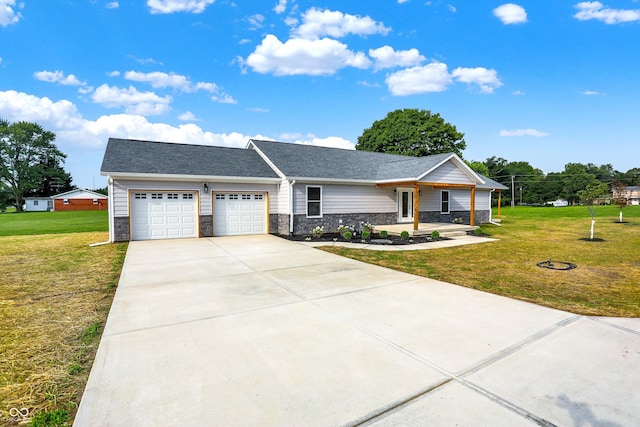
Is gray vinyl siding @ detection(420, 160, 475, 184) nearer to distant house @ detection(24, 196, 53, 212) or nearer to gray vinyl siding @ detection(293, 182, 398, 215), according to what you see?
gray vinyl siding @ detection(293, 182, 398, 215)

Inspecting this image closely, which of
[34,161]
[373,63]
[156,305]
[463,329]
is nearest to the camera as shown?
[463,329]

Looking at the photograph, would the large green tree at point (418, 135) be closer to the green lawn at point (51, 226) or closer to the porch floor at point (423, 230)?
the porch floor at point (423, 230)

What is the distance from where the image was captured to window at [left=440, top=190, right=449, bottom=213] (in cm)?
1941

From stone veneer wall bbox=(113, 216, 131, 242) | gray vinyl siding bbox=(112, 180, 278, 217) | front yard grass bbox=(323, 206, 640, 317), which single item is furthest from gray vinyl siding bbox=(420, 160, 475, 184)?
stone veneer wall bbox=(113, 216, 131, 242)

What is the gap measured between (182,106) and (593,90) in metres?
28.0

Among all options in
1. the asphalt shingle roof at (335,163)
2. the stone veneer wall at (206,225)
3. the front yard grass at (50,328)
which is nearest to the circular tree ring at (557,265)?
the asphalt shingle roof at (335,163)

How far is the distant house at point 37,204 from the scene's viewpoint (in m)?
50.8

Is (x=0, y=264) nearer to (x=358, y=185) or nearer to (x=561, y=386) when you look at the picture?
(x=561, y=386)

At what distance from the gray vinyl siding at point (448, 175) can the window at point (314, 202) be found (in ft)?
16.2

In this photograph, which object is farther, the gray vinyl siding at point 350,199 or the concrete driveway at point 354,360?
the gray vinyl siding at point 350,199

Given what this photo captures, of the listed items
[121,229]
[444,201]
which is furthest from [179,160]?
[444,201]

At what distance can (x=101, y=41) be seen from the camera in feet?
55.7

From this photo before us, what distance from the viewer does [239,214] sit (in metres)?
14.8

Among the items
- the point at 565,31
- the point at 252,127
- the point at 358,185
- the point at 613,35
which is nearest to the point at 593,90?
the point at 613,35
